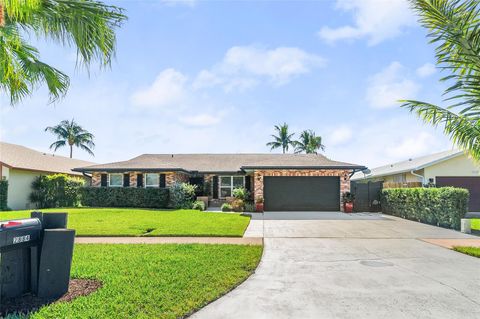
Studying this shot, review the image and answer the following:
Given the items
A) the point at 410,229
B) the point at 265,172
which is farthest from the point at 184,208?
the point at 410,229

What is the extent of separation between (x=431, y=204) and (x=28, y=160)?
2719cm

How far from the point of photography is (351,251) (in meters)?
8.34

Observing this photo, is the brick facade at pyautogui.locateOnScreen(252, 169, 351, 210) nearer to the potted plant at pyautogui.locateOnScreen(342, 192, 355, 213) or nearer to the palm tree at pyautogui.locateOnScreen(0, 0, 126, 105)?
the potted plant at pyautogui.locateOnScreen(342, 192, 355, 213)

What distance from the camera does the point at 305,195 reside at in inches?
811

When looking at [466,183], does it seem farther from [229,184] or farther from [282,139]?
[282,139]

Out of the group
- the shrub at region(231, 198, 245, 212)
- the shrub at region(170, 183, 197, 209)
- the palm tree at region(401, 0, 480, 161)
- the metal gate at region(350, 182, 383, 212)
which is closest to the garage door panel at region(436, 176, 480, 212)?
the metal gate at region(350, 182, 383, 212)

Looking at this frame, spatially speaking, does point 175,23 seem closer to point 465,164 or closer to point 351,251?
point 351,251

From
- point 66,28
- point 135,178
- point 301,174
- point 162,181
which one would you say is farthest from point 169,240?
point 135,178

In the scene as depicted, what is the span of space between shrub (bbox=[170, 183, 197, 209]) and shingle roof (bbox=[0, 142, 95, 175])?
34.9 ft

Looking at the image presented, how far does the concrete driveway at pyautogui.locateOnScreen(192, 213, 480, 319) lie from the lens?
171 inches

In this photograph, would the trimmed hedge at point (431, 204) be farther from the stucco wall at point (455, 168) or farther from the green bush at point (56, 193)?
the green bush at point (56, 193)

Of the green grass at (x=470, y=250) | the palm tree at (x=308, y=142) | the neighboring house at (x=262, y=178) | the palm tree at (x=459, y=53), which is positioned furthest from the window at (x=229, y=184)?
the palm tree at (x=308, y=142)

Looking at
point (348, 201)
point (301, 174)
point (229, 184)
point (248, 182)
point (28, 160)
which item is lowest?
point (348, 201)

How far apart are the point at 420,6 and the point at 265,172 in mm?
15004
